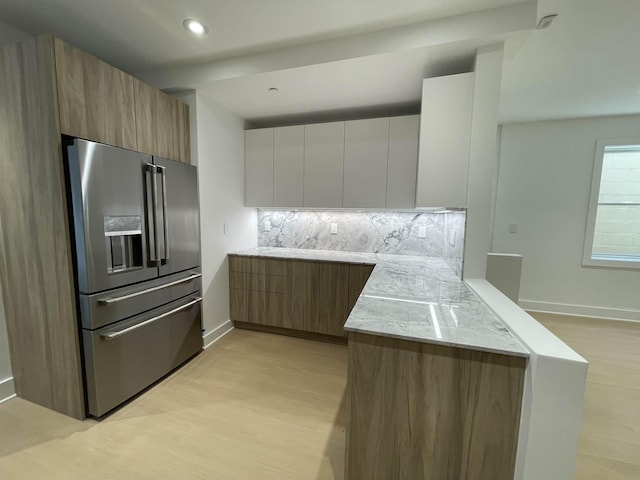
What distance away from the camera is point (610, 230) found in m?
3.50

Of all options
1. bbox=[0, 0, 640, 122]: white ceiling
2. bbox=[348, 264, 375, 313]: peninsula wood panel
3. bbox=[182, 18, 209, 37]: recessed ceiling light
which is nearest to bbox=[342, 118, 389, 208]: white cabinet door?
bbox=[0, 0, 640, 122]: white ceiling

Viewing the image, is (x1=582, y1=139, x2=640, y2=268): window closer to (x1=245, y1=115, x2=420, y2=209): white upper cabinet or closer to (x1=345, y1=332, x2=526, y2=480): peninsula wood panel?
(x1=245, y1=115, x2=420, y2=209): white upper cabinet

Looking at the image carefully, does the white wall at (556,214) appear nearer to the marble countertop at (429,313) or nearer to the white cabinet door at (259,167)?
the marble countertop at (429,313)

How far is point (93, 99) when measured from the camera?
1698mm

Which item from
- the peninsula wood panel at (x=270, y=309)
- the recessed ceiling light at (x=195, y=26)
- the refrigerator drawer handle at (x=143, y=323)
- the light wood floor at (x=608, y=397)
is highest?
the recessed ceiling light at (x=195, y=26)

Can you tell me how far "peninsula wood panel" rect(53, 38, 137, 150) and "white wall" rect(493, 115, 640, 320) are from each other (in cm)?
429

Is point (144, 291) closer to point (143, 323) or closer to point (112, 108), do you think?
point (143, 323)

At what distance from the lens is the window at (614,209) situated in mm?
3369

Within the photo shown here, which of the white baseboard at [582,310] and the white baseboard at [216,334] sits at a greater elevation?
the white baseboard at [582,310]

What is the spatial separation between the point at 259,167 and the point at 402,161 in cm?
162

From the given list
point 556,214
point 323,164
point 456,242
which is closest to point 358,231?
point 323,164

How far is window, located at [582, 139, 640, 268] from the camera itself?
337 centimetres

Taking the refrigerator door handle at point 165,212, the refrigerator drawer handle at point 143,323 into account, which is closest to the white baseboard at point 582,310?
the refrigerator drawer handle at point 143,323

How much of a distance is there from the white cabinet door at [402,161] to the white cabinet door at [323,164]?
1.71 feet
